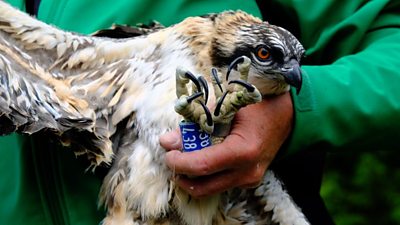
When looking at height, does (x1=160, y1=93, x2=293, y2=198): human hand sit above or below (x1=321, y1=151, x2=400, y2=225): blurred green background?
above

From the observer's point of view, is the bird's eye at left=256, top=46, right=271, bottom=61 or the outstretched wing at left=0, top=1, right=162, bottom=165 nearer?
the outstretched wing at left=0, top=1, right=162, bottom=165

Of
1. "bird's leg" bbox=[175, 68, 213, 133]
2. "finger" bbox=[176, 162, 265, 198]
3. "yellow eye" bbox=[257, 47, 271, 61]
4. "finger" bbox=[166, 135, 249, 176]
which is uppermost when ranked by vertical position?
"bird's leg" bbox=[175, 68, 213, 133]

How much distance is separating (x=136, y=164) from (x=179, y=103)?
0.27m

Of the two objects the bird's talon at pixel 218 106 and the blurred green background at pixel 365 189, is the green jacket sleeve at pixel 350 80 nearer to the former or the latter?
the bird's talon at pixel 218 106

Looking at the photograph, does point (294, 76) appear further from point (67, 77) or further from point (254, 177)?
point (67, 77)

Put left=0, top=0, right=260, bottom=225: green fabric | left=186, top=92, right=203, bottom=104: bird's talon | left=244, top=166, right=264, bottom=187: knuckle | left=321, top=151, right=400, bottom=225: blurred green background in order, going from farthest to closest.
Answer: left=321, top=151, right=400, bottom=225: blurred green background, left=0, top=0, right=260, bottom=225: green fabric, left=244, top=166, right=264, bottom=187: knuckle, left=186, top=92, right=203, bottom=104: bird's talon

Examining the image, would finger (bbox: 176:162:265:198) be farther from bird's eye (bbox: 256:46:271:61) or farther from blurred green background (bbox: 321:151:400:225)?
blurred green background (bbox: 321:151:400:225)

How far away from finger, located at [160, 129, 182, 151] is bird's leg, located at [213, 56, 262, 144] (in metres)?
0.10

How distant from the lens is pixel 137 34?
11.4ft

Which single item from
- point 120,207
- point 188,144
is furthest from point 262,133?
point 120,207

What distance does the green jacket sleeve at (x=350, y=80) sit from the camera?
11.2 ft

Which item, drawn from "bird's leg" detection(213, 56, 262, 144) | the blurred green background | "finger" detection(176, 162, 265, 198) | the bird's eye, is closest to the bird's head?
the bird's eye

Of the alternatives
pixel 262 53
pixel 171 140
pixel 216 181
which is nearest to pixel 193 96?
pixel 171 140

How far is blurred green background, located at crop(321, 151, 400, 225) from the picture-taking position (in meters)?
6.36
